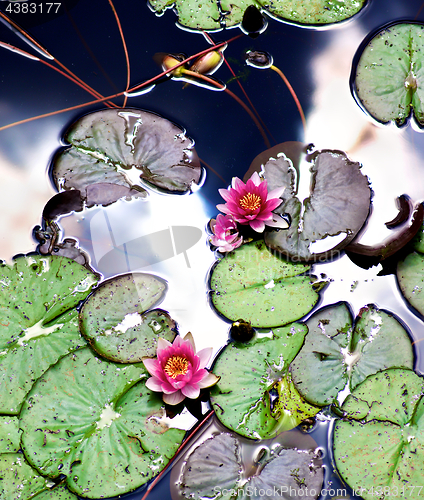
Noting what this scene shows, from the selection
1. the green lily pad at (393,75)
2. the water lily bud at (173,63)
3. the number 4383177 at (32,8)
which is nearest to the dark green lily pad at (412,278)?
the green lily pad at (393,75)

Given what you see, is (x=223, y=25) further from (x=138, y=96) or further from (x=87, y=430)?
(x=87, y=430)

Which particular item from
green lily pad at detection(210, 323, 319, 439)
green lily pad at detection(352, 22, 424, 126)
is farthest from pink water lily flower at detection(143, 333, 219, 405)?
green lily pad at detection(352, 22, 424, 126)

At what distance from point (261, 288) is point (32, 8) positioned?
3580mm

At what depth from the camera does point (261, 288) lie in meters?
2.65

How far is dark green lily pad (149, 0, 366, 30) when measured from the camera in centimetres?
343

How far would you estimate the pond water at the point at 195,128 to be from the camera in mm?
2811

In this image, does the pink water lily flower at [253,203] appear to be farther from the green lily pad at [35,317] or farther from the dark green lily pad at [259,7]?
the dark green lily pad at [259,7]

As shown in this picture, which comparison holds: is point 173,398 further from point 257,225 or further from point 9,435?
point 257,225

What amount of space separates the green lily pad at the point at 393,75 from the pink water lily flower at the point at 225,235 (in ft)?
5.30

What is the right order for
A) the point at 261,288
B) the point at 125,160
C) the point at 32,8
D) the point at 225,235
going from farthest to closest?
the point at 32,8, the point at 125,160, the point at 225,235, the point at 261,288

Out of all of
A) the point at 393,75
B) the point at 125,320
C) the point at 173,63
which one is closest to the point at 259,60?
the point at 173,63

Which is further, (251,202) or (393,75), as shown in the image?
(393,75)

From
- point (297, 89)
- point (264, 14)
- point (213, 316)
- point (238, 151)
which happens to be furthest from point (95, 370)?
point (264, 14)

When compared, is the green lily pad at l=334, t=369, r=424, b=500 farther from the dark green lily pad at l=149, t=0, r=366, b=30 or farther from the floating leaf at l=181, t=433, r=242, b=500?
the dark green lily pad at l=149, t=0, r=366, b=30
